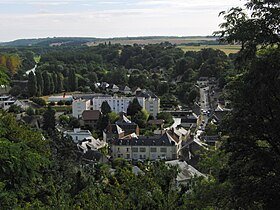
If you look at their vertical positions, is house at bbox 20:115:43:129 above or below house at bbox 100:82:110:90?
above

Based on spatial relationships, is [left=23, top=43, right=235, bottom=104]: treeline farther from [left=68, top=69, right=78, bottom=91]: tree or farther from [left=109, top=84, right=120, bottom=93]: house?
[left=109, top=84, right=120, bottom=93]: house

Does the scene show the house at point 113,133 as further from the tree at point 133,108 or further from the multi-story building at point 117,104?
the multi-story building at point 117,104

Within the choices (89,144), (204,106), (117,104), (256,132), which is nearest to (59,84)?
(117,104)

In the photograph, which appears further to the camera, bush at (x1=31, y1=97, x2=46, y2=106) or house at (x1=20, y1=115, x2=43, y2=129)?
bush at (x1=31, y1=97, x2=46, y2=106)

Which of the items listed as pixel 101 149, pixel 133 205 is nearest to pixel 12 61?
pixel 101 149

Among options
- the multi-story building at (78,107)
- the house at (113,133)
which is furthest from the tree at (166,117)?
the house at (113,133)

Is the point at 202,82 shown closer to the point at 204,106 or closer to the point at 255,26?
the point at 204,106

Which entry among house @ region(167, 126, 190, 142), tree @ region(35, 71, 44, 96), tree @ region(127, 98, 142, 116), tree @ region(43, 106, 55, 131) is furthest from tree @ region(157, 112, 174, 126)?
tree @ region(35, 71, 44, 96)
